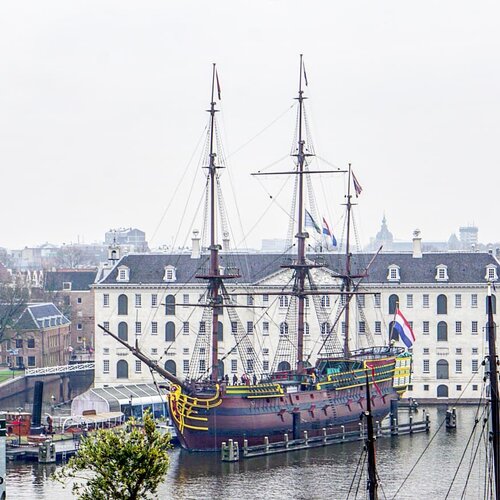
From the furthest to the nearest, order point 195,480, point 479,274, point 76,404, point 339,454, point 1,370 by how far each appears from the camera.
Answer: point 1,370, point 479,274, point 76,404, point 339,454, point 195,480

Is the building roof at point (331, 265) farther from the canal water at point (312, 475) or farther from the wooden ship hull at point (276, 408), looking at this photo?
the canal water at point (312, 475)

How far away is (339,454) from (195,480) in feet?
42.3

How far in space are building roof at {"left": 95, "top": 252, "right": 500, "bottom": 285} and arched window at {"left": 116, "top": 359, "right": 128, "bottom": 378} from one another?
6.36m

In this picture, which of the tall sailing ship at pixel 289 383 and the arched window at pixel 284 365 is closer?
the tall sailing ship at pixel 289 383

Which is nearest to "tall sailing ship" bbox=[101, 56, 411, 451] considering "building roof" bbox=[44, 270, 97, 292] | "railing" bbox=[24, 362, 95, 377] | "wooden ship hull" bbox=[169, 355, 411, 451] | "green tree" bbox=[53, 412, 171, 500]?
"wooden ship hull" bbox=[169, 355, 411, 451]

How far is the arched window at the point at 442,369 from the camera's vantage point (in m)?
121

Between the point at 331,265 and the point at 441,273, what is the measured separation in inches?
359

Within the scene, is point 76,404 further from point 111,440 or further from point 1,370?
point 111,440

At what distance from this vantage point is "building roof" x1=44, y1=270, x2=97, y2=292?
173m

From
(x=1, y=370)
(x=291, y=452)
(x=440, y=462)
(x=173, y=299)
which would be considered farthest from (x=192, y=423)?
(x=1, y=370)

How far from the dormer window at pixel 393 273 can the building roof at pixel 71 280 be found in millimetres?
54506

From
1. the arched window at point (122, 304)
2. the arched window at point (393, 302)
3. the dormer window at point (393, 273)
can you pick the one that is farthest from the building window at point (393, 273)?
the arched window at point (122, 304)

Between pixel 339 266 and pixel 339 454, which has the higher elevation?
pixel 339 266

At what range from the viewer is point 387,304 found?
121375 millimetres
